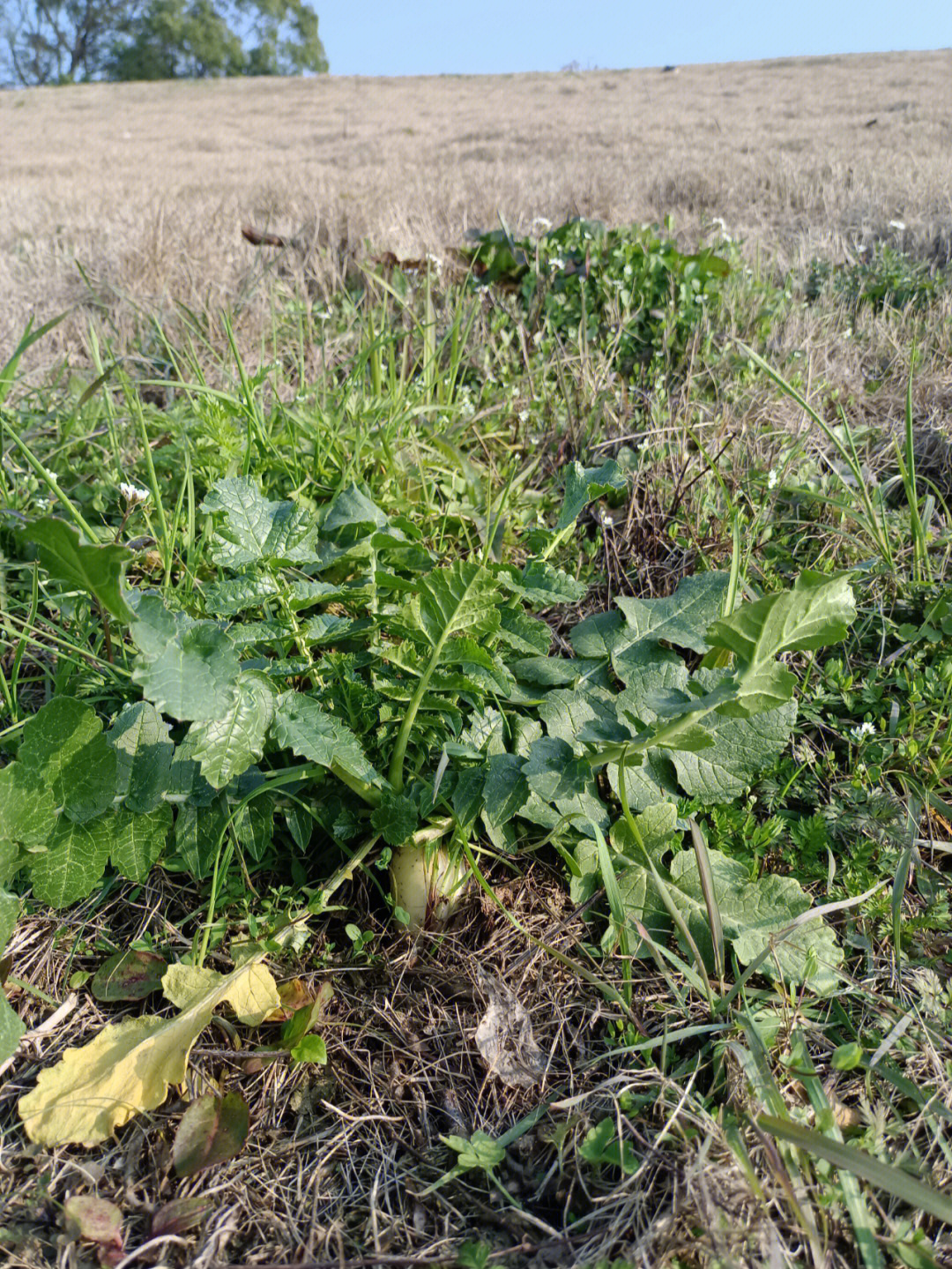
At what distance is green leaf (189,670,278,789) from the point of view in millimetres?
1036

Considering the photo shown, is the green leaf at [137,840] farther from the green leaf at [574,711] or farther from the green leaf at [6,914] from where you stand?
the green leaf at [574,711]

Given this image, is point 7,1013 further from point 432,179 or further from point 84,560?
point 432,179

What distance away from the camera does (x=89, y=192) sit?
579 centimetres

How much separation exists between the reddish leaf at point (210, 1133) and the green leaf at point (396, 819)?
0.43 metres

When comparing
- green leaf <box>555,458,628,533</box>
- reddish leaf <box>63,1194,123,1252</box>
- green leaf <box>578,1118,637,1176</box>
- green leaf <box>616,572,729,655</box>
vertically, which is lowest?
reddish leaf <box>63,1194,123,1252</box>

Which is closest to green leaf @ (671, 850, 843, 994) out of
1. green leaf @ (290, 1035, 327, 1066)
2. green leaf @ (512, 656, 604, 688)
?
green leaf @ (512, 656, 604, 688)

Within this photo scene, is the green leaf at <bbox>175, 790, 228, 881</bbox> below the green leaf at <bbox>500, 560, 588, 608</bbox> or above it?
below

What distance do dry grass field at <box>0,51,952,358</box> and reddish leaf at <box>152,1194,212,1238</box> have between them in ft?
8.26

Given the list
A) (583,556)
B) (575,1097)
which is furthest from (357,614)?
(575,1097)

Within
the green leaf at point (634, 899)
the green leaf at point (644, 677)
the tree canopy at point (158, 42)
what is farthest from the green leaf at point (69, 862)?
the tree canopy at point (158, 42)

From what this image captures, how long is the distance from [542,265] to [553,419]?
40.4 inches

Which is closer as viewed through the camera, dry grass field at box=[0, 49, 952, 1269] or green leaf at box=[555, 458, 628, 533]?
dry grass field at box=[0, 49, 952, 1269]

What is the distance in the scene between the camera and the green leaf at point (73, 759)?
120cm

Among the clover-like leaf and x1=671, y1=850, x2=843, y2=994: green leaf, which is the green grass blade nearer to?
x1=671, y1=850, x2=843, y2=994: green leaf
